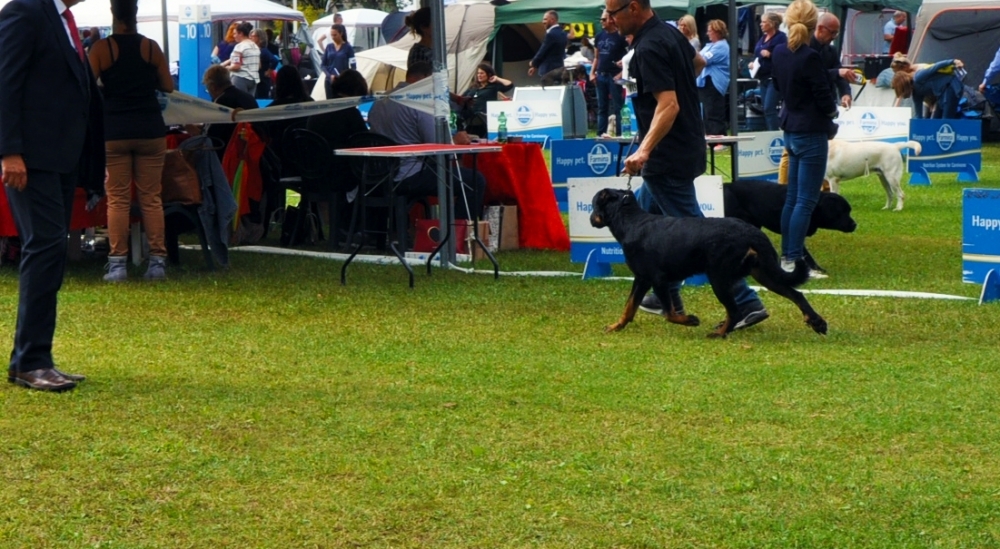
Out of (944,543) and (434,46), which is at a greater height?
(434,46)

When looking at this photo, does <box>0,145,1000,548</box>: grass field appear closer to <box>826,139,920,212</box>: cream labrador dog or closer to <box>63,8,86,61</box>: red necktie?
<box>63,8,86,61</box>: red necktie

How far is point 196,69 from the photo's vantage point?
2533cm

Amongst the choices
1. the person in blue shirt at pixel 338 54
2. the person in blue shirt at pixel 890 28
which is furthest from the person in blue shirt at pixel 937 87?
the person in blue shirt at pixel 338 54

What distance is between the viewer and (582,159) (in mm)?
12461

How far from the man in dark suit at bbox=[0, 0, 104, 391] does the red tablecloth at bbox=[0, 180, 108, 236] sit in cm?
367

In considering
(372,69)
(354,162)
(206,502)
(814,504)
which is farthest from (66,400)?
(372,69)

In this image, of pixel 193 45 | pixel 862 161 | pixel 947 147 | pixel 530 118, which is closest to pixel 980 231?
pixel 862 161

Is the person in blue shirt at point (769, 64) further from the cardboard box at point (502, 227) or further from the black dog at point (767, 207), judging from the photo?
the black dog at point (767, 207)

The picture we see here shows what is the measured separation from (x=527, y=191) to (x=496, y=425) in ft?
19.3

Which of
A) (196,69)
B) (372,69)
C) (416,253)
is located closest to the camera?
(416,253)

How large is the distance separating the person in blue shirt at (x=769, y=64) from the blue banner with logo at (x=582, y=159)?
5.01 metres

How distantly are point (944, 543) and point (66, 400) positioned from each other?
11.2ft

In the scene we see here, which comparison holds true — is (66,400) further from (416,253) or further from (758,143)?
(758,143)

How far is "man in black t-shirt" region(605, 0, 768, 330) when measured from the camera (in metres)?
7.09
